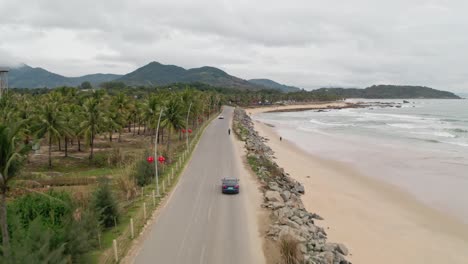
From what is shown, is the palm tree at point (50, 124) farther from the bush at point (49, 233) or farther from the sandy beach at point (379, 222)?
the sandy beach at point (379, 222)

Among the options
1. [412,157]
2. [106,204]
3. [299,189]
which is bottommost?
[299,189]

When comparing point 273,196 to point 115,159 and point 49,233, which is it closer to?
point 49,233

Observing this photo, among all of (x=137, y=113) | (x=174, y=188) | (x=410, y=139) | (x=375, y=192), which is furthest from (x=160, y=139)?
(x=410, y=139)

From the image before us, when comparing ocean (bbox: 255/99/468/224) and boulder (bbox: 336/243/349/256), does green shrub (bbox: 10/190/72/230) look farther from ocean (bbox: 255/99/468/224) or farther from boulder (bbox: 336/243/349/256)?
ocean (bbox: 255/99/468/224)

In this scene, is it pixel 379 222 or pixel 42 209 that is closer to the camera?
pixel 42 209

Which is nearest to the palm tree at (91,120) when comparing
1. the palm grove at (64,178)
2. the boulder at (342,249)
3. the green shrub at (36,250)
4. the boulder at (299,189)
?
the palm grove at (64,178)

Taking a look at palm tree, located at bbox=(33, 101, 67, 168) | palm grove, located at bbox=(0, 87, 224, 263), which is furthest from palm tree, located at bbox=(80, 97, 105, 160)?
palm tree, located at bbox=(33, 101, 67, 168)

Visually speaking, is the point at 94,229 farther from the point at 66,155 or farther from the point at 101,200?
the point at 66,155

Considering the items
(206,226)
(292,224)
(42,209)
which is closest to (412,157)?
(292,224)
